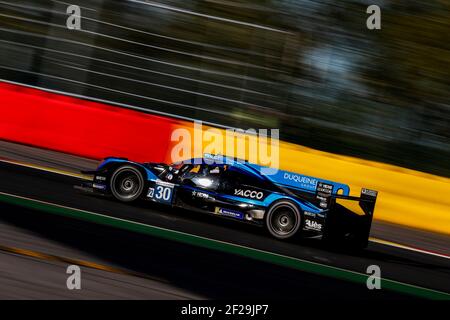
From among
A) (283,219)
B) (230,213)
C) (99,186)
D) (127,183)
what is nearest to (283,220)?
Answer: (283,219)

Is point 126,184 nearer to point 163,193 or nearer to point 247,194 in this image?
point 163,193

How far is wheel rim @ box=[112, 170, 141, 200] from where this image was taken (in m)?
9.19

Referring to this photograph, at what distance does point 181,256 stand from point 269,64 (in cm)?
766

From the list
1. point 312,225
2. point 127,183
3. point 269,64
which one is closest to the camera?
point 312,225

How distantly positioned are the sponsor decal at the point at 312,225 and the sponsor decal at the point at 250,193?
617 mm

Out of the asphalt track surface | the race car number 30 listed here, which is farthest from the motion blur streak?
the race car number 30

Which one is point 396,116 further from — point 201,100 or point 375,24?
point 201,100

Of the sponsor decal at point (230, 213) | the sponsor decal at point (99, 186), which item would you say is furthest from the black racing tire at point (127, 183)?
the sponsor decal at point (230, 213)

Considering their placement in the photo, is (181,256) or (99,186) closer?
A: (181,256)

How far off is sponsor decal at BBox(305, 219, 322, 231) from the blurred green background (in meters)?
4.90

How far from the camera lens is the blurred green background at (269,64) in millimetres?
13461

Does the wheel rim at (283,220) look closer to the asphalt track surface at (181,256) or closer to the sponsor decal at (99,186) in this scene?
the asphalt track surface at (181,256)

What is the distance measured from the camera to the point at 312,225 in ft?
28.3
